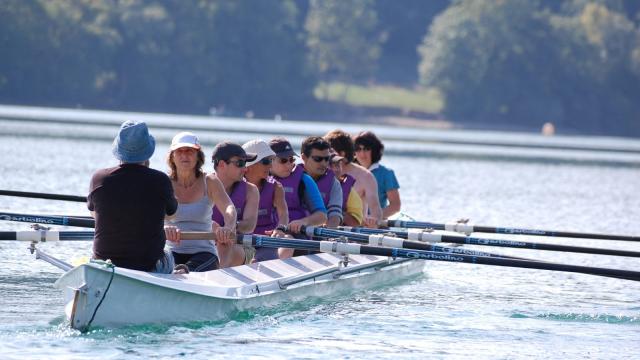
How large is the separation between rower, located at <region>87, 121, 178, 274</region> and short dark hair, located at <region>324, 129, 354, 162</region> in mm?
5166

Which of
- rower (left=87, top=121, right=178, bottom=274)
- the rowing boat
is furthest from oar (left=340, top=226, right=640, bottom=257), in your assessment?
rower (left=87, top=121, right=178, bottom=274)

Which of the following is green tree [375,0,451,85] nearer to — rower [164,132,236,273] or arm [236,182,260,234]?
arm [236,182,260,234]

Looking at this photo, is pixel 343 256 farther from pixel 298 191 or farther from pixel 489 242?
pixel 489 242

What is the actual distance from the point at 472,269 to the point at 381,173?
1939 mm

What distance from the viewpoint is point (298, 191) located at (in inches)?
559

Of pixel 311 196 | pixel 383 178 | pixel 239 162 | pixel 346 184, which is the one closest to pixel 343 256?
pixel 311 196

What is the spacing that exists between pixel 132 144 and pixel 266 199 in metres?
3.28

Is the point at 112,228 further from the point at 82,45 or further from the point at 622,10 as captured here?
the point at 622,10

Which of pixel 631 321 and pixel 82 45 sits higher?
pixel 82 45

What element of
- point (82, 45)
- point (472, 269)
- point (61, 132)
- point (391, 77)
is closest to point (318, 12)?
point (391, 77)

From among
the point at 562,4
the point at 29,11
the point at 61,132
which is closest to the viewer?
the point at 61,132

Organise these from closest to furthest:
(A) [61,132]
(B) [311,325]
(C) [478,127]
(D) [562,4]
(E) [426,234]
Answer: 1. (B) [311,325]
2. (E) [426,234]
3. (A) [61,132]
4. (C) [478,127]
5. (D) [562,4]

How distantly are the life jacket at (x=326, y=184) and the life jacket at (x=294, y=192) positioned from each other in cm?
49

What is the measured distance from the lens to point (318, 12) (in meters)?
135
